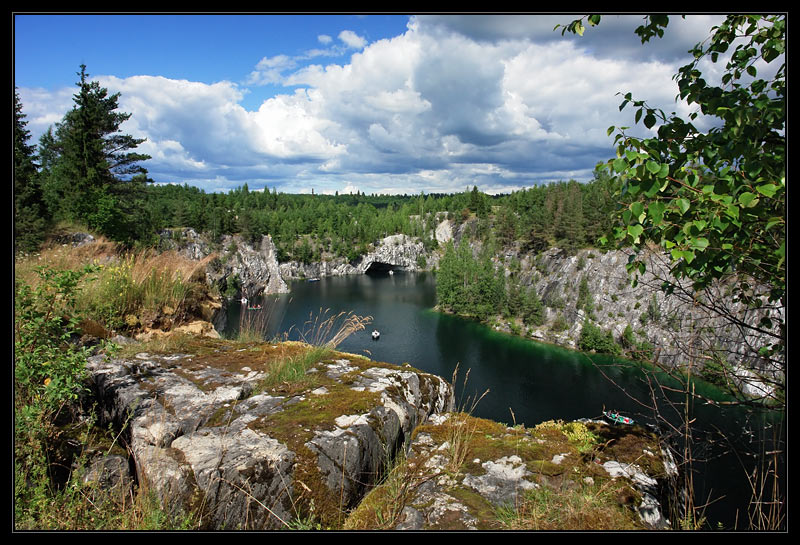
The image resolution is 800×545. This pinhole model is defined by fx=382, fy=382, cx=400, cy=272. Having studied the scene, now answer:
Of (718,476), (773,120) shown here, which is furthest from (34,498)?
(718,476)

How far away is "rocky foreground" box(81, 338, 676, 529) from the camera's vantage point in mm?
2744

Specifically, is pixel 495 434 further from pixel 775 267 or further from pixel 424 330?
pixel 424 330

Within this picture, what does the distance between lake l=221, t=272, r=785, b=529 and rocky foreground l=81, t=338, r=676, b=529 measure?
3.11 m

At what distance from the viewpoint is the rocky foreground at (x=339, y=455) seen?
2744mm

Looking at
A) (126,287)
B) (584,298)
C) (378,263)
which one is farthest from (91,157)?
(378,263)

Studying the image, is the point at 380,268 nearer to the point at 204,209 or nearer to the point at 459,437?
the point at 204,209

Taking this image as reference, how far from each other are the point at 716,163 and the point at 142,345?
6.22 meters

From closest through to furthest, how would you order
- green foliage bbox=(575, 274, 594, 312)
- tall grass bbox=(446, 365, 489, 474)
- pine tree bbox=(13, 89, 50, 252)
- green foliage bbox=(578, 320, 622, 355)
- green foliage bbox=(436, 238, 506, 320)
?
tall grass bbox=(446, 365, 489, 474)
pine tree bbox=(13, 89, 50, 252)
green foliage bbox=(578, 320, 622, 355)
green foliage bbox=(575, 274, 594, 312)
green foliage bbox=(436, 238, 506, 320)

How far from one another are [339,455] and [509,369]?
41700mm

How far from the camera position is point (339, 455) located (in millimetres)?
3152

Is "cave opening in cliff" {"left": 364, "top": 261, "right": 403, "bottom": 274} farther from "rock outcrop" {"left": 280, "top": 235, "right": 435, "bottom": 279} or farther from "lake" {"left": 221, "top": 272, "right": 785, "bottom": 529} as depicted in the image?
"lake" {"left": 221, "top": 272, "right": 785, "bottom": 529}

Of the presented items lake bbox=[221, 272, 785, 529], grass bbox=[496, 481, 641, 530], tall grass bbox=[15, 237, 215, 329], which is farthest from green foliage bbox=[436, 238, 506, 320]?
grass bbox=[496, 481, 641, 530]

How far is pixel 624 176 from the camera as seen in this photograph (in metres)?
2.40

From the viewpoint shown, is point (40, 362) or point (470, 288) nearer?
point (40, 362)
